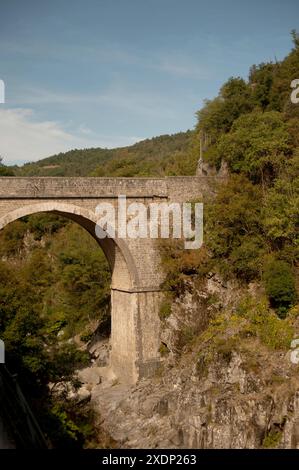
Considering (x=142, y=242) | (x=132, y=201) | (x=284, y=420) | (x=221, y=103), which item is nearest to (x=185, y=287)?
(x=142, y=242)

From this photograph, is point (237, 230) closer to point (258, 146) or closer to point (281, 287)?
point (258, 146)

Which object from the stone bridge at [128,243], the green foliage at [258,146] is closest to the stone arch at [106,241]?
the stone bridge at [128,243]

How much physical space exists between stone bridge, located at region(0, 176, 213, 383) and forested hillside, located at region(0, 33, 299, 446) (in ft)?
2.11

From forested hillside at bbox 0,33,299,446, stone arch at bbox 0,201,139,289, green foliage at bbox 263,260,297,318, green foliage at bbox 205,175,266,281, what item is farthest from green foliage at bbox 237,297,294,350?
stone arch at bbox 0,201,139,289

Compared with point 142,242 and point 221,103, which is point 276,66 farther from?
point 142,242

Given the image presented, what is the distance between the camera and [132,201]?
22062 millimetres

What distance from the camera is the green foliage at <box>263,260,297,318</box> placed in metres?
18.9

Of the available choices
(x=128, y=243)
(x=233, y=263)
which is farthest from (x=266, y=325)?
(x=128, y=243)

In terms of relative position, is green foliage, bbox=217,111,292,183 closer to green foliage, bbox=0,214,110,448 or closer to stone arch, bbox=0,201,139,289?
stone arch, bbox=0,201,139,289

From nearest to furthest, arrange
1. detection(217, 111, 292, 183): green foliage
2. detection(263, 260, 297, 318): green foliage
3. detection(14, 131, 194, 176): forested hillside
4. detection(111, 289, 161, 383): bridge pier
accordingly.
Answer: detection(263, 260, 297, 318): green foliage
detection(217, 111, 292, 183): green foliage
detection(111, 289, 161, 383): bridge pier
detection(14, 131, 194, 176): forested hillside

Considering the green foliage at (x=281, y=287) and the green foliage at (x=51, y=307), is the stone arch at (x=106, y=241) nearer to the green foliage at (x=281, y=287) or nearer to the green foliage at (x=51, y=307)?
the green foliage at (x=51, y=307)

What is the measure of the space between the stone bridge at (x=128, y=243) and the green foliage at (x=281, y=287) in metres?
4.68
